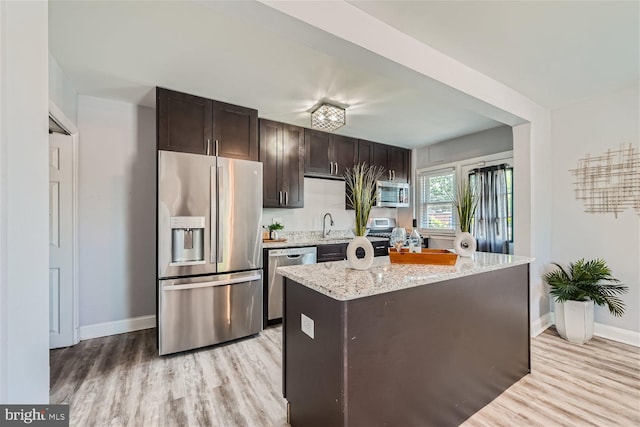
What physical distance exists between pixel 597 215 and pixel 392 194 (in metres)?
2.45

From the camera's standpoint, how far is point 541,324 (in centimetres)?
307

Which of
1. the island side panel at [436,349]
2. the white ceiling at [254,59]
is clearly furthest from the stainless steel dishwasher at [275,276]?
the island side panel at [436,349]

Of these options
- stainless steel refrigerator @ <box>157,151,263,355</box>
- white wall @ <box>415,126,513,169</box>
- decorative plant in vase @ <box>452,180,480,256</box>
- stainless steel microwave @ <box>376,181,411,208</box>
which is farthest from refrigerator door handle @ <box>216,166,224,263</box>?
white wall @ <box>415,126,513,169</box>

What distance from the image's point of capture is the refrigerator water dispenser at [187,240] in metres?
2.55

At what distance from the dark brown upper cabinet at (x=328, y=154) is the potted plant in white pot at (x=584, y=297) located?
2.88 m

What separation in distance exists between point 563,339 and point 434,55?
3.03 m

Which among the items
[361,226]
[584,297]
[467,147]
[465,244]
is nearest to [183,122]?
[361,226]

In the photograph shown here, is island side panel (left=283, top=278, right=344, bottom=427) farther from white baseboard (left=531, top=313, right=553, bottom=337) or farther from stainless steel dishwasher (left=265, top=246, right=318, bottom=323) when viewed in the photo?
white baseboard (left=531, top=313, right=553, bottom=337)

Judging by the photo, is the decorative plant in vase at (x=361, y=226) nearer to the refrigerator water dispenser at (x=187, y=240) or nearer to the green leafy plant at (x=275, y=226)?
the refrigerator water dispenser at (x=187, y=240)

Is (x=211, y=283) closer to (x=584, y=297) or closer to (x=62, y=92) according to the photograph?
(x=62, y=92)

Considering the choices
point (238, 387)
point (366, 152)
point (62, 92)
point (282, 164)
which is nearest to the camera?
point (238, 387)

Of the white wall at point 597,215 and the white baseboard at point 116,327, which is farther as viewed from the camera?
the white baseboard at point 116,327

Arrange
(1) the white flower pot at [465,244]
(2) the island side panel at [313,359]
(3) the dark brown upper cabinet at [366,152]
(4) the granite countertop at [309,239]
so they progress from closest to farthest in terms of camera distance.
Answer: (2) the island side panel at [313,359] → (1) the white flower pot at [465,244] → (4) the granite countertop at [309,239] → (3) the dark brown upper cabinet at [366,152]

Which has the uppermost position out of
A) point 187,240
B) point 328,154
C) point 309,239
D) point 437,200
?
point 328,154
